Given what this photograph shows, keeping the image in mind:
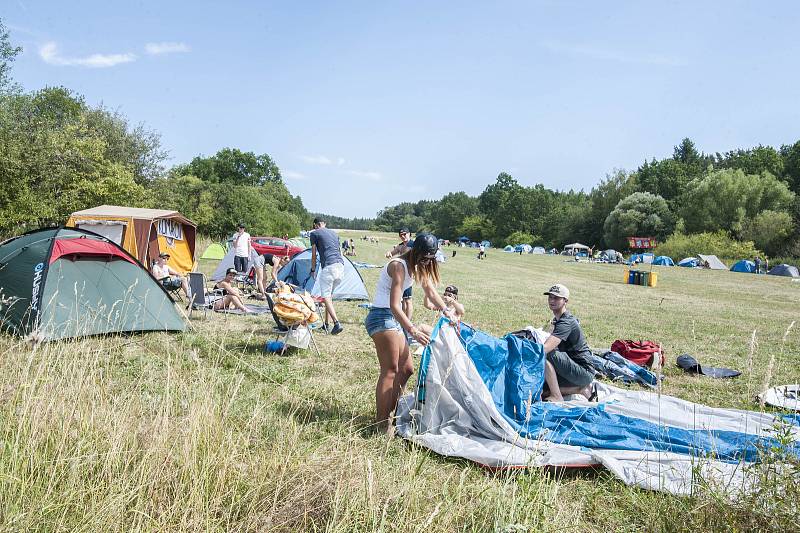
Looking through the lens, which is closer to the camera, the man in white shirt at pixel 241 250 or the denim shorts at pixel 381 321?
the denim shorts at pixel 381 321

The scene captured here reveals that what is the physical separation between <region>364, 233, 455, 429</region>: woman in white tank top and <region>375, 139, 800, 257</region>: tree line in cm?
3718

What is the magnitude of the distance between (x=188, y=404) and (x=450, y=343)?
192cm

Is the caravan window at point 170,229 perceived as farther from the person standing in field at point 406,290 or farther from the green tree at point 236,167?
the green tree at point 236,167

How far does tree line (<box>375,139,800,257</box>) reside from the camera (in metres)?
47.5

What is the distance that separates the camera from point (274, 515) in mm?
2426

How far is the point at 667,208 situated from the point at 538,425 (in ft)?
221

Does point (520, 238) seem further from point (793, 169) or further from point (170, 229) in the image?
point (170, 229)

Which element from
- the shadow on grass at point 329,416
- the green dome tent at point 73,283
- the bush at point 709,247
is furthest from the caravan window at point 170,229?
the bush at point 709,247

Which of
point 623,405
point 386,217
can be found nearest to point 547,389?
point 623,405

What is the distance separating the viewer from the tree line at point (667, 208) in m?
47.5

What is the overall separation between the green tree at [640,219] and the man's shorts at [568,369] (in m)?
63.0

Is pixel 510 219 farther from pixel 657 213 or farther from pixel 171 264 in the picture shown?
pixel 171 264

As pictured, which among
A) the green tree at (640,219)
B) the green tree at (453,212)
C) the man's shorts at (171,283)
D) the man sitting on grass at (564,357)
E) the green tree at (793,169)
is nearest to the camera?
the man sitting on grass at (564,357)

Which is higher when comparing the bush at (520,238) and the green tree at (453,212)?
the green tree at (453,212)
